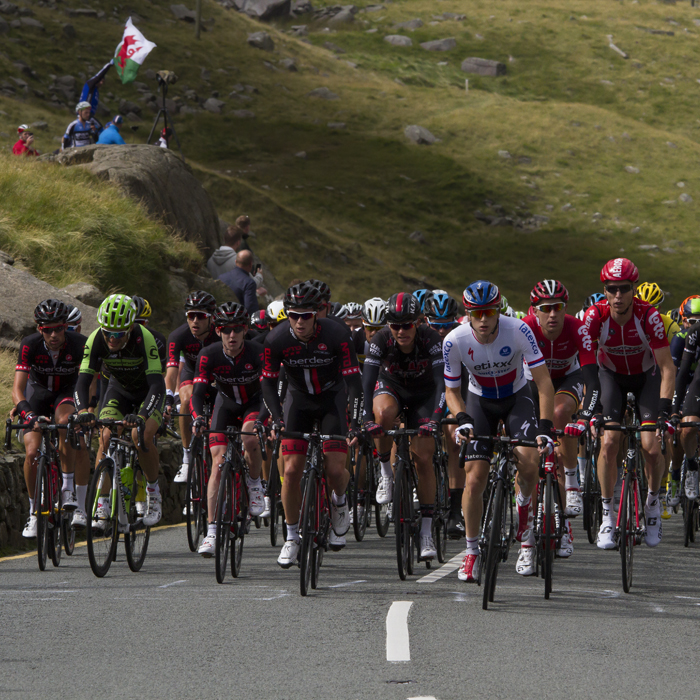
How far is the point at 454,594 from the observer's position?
337 inches

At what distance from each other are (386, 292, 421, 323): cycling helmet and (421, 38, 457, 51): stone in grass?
88472 millimetres

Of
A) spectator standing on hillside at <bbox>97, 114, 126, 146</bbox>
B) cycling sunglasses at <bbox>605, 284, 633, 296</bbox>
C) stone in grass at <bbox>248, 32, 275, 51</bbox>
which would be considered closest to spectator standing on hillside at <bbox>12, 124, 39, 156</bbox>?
spectator standing on hillside at <bbox>97, 114, 126, 146</bbox>

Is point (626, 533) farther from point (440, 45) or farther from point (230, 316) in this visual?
point (440, 45)

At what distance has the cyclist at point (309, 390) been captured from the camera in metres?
9.04

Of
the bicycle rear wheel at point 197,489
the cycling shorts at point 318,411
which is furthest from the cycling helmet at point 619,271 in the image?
the bicycle rear wheel at point 197,489

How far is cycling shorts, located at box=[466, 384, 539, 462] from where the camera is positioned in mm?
8341

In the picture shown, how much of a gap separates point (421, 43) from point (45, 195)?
7835 centimetres

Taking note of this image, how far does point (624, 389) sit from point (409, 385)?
6.74ft

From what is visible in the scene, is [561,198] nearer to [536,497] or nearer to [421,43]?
[421,43]

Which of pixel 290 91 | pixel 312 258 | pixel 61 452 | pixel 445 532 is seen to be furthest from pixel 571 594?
pixel 290 91

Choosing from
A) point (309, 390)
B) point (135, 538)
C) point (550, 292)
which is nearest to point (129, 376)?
point (135, 538)

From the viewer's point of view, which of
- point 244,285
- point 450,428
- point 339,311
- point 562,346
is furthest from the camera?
point 244,285

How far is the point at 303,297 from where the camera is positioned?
8.95 metres

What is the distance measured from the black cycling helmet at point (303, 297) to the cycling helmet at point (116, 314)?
193 centimetres
